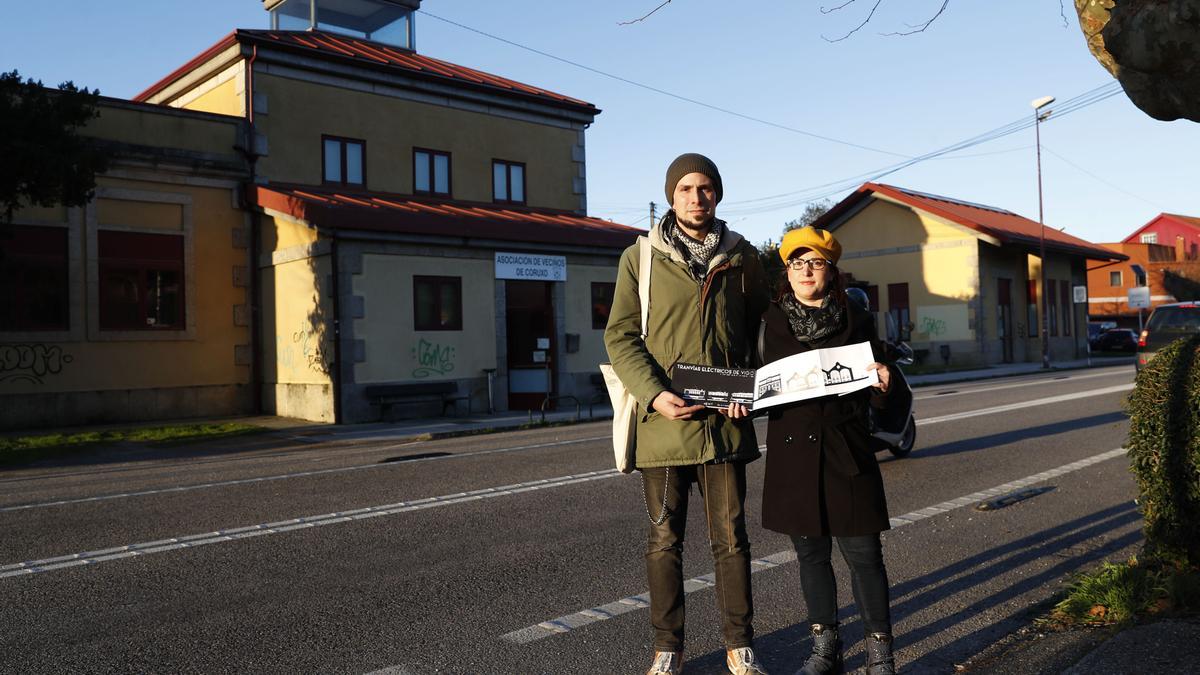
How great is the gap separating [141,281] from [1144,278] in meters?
65.9

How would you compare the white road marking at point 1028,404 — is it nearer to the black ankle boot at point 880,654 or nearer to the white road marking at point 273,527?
the white road marking at point 273,527

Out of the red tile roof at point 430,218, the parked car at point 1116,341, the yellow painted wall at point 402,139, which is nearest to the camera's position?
the red tile roof at point 430,218

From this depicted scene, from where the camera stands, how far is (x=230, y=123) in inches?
776

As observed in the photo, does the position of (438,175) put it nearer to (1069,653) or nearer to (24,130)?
(24,130)

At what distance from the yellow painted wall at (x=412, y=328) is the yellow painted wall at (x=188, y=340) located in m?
3.70

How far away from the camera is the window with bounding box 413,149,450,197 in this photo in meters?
22.9

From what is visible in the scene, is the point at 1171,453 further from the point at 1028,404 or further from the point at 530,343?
the point at 530,343

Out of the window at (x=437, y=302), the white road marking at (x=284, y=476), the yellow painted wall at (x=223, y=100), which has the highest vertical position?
the yellow painted wall at (x=223, y=100)

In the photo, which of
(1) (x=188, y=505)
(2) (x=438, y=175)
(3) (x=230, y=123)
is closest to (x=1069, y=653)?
(1) (x=188, y=505)

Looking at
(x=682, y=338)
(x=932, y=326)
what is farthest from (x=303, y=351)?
(x=932, y=326)

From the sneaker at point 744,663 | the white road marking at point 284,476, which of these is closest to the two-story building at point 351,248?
the white road marking at point 284,476

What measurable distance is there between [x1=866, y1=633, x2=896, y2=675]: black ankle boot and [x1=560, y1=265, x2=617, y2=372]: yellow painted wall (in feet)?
56.7

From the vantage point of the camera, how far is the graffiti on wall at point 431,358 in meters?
18.7

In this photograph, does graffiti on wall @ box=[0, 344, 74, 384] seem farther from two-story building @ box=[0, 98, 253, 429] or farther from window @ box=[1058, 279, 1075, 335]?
window @ box=[1058, 279, 1075, 335]
